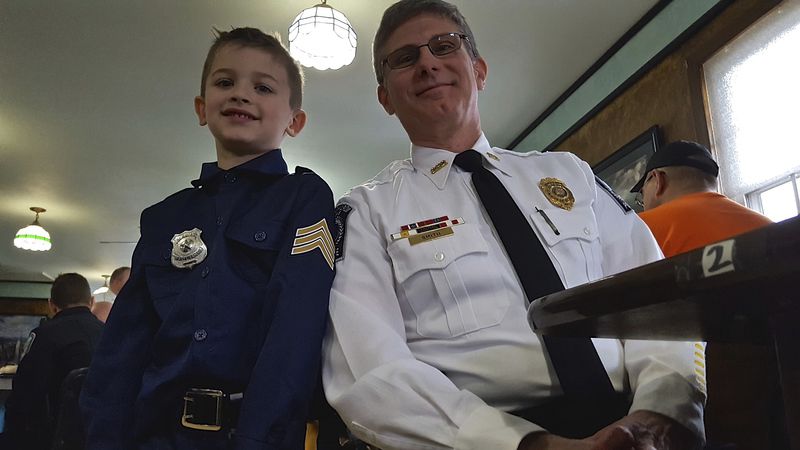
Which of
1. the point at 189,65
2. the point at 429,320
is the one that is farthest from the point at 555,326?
the point at 189,65

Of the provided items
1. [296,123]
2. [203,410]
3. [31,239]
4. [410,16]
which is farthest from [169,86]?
[31,239]

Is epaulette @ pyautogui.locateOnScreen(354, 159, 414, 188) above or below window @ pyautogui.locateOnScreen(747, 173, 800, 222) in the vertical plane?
below

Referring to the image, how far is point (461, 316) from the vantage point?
1.00 metres

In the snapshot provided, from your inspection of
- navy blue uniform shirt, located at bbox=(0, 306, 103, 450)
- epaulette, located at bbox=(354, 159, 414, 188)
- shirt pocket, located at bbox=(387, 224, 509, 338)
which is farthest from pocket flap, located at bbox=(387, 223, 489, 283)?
navy blue uniform shirt, located at bbox=(0, 306, 103, 450)

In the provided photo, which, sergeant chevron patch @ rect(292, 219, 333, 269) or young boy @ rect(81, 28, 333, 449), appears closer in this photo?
young boy @ rect(81, 28, 333, 449)

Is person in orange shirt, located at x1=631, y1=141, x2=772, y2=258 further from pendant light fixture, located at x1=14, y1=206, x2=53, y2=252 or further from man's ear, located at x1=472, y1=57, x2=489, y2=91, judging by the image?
pendant light fixture, located at x1=14, y1=206, x2=53, y2=252

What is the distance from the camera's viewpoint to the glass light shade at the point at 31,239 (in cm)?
689


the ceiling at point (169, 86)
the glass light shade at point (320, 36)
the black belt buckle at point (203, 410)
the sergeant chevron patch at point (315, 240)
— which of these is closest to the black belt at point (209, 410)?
the black belt buckle at point (203, 410)

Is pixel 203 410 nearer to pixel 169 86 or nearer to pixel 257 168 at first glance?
pixel 257 168

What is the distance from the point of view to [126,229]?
7.95m

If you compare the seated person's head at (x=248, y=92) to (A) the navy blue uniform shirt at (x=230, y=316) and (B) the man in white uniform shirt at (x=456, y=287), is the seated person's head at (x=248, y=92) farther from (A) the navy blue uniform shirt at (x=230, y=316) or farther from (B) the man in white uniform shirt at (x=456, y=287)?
(B) the man in white uniform shirt at (x=456, y=287)

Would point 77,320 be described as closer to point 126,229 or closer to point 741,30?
point 741,30

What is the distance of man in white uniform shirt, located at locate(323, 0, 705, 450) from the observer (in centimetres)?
80

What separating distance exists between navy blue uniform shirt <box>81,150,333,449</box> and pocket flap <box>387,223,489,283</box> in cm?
14
